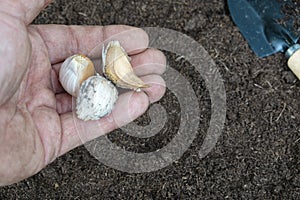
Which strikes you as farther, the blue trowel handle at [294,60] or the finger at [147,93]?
the blue trowel handle at [294,60]

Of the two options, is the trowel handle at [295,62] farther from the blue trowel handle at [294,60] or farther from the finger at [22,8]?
the finger at [22,8]

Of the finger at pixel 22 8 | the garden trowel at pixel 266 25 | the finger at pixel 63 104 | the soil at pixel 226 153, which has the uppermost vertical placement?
the finger at pixel 22 8

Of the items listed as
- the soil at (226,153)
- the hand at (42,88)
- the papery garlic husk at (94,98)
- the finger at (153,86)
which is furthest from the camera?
the soil at (226,153)

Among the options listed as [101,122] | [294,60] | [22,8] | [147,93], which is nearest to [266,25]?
[294,60]

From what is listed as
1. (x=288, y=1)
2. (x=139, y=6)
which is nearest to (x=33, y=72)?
(x=139, y=6)

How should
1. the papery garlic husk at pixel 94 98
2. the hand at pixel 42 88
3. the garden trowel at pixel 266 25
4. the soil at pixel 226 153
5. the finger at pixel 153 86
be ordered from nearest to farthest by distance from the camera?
1. the hand at pixel 42 88
2. the papery garlic husk at pixel 94 98
3. the finger at pixel 153 86
4. the soil at pixel 226 153
5. the garden trowel at pixel 266 25

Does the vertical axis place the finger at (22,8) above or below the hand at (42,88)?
above

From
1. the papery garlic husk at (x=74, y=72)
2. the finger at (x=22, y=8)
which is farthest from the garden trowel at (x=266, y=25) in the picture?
the finger at (x=22, y=8)

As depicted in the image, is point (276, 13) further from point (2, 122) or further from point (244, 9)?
point (2, 122)
